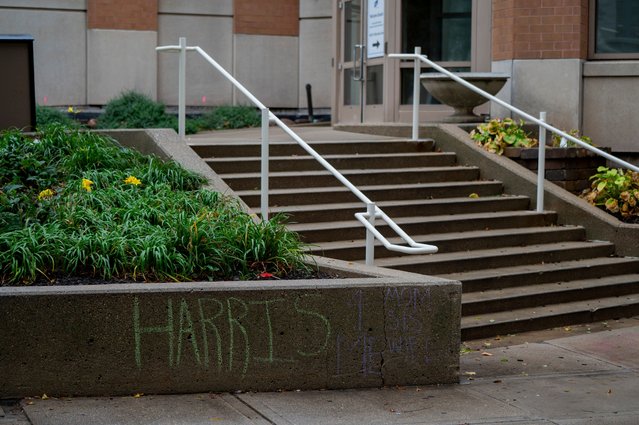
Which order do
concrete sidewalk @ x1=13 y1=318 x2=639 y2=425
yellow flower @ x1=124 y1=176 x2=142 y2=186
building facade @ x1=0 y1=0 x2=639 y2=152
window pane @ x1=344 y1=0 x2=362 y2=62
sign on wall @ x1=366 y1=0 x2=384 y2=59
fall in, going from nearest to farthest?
concrete sidewalk @ x1=13 y1=318 x2=639 y2=425 < yellow flower @ x1=124 y1=176 x2=142 y2=186 < building facade @ x1=0 y1=0 x2=639 y2=152 < sign on wall @ x1=366 y1=0 x2=384 y2=59 < window pane @ x1=344 y1=0 x2=362 y2=62

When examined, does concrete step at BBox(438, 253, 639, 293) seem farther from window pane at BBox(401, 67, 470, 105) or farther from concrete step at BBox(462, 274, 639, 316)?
window pane at BBox(401, 67, 470, 105)

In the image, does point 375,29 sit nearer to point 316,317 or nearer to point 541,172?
point 541,172

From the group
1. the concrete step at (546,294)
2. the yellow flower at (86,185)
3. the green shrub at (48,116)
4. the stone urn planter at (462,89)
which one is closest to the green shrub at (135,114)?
the green shrub at (48,116)

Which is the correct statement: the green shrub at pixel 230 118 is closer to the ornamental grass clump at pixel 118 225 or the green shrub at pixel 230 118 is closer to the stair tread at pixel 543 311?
the ornamental grass clump at pixel 118 225

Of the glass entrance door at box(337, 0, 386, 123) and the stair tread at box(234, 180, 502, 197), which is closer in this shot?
the stair tread at box(234, 180, 502, 197)

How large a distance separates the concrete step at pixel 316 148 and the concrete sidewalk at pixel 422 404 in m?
4.06

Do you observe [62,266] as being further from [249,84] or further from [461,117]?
[249,84]

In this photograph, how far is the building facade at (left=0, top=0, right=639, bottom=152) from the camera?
1287 centimetres

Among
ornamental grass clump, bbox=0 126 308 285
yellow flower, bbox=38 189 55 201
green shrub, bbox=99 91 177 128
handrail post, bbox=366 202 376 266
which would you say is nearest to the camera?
ornamental grass clump, bbox=0 126 308 285

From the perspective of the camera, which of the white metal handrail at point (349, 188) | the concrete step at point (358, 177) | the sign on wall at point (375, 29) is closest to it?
the white metal handrail at point (349, 188)

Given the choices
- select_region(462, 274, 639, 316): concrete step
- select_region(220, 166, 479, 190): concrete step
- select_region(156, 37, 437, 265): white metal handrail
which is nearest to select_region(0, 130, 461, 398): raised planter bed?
select_region(156, 37, 437, 265): white metal handrail

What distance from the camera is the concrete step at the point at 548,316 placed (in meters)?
8.84

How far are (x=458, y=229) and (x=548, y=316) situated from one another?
1544 mm

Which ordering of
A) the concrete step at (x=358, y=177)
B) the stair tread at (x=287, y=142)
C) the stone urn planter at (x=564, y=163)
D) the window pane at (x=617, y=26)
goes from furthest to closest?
the window pane at (x=617, y=26)
the stone urn planter at (x=564, y=163)
the stair tread at (x=287, y=142)
the concrete step at (x=358, y=177)
